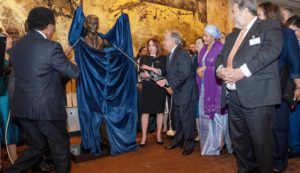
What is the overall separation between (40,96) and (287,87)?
246cm

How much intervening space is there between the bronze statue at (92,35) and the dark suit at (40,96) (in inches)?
54.8

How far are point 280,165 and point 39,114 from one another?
249cm

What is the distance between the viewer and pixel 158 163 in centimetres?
356

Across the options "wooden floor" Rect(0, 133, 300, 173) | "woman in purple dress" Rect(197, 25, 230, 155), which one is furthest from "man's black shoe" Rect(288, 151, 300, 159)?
"woman in purple dress" Rect(197, 25, 230, 155)

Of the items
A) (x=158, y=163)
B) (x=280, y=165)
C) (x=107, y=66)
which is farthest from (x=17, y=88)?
(x=280, y=165)

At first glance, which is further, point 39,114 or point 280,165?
point 280,165

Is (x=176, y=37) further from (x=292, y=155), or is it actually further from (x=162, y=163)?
(x=292, y=155)

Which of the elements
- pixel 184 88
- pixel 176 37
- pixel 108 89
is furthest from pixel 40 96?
pixel 176 37

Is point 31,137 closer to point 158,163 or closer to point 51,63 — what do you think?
point 51,63

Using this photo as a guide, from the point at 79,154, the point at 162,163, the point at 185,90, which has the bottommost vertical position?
the point at 162,163

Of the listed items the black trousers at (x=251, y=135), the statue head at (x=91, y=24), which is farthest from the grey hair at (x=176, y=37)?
the black trousers at (x=251, y=135)

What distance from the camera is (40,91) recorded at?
7.84ft

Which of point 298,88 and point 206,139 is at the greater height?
point 298,88

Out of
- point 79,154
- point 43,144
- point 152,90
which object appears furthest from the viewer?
point 152,90
